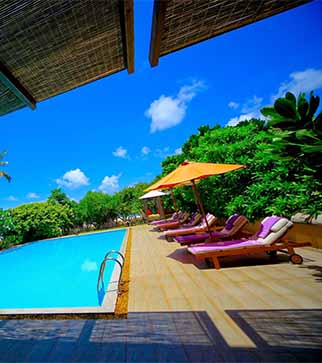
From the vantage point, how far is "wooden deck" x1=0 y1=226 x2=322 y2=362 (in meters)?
2.13

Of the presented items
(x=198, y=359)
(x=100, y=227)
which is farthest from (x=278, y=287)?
(x=100, y=227)

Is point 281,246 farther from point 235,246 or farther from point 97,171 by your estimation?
point 97,171

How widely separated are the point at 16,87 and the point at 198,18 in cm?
151

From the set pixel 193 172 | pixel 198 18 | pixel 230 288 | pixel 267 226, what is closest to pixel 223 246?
pixel 267 226

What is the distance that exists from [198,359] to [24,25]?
2939mm

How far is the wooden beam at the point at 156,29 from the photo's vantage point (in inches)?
51.6

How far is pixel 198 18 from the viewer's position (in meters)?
1.49

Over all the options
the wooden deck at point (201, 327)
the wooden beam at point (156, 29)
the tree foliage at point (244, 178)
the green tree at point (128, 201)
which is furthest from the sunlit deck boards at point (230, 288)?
the green tree at point (128, 201)

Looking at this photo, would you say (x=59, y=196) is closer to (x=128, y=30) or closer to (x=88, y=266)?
(x=88, y=266)

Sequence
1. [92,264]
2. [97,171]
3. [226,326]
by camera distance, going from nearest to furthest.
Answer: [226,326] < [92,264] < [97,171]

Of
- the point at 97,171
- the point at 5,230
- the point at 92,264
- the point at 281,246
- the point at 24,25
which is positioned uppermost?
the point at 97,171

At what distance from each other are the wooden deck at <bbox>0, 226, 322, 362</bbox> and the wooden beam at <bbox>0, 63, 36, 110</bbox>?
100 inches

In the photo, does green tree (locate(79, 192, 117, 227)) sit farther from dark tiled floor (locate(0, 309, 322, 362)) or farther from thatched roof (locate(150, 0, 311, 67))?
thatched roof (locate(150, 0, 311, 67))

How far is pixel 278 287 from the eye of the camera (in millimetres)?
3352
